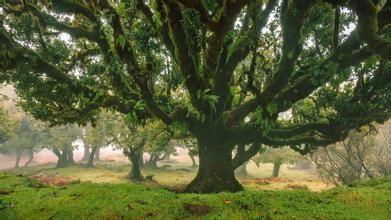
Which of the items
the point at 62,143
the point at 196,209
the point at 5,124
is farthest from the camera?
the point at 62,143

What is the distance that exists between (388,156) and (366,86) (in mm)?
24930

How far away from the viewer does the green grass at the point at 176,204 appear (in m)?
9.90

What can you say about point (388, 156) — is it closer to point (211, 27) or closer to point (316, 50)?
point (316, 50)

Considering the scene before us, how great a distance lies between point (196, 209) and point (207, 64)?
463cm

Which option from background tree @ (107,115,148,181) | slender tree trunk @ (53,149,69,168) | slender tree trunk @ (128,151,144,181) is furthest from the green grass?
slender tree trunk @ (53,149,69,168)

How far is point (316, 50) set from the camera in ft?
46.6

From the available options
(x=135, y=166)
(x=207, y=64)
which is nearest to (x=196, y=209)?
(x=207, y=64)

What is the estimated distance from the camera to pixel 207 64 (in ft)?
34.1

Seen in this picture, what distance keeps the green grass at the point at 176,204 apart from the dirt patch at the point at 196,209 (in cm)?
6

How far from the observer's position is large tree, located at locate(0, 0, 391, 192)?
9.40 meters

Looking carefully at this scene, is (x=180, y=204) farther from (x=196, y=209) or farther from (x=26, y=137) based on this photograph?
(x=26, y=137)

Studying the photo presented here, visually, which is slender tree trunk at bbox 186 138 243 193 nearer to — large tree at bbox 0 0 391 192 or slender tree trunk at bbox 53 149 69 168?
large tree at bbox 0 0 391 192

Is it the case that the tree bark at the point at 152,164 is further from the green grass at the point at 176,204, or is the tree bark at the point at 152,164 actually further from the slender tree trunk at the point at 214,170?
the green grass at the point at 176,204

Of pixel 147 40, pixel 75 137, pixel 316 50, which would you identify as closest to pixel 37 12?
pixel 147 40
